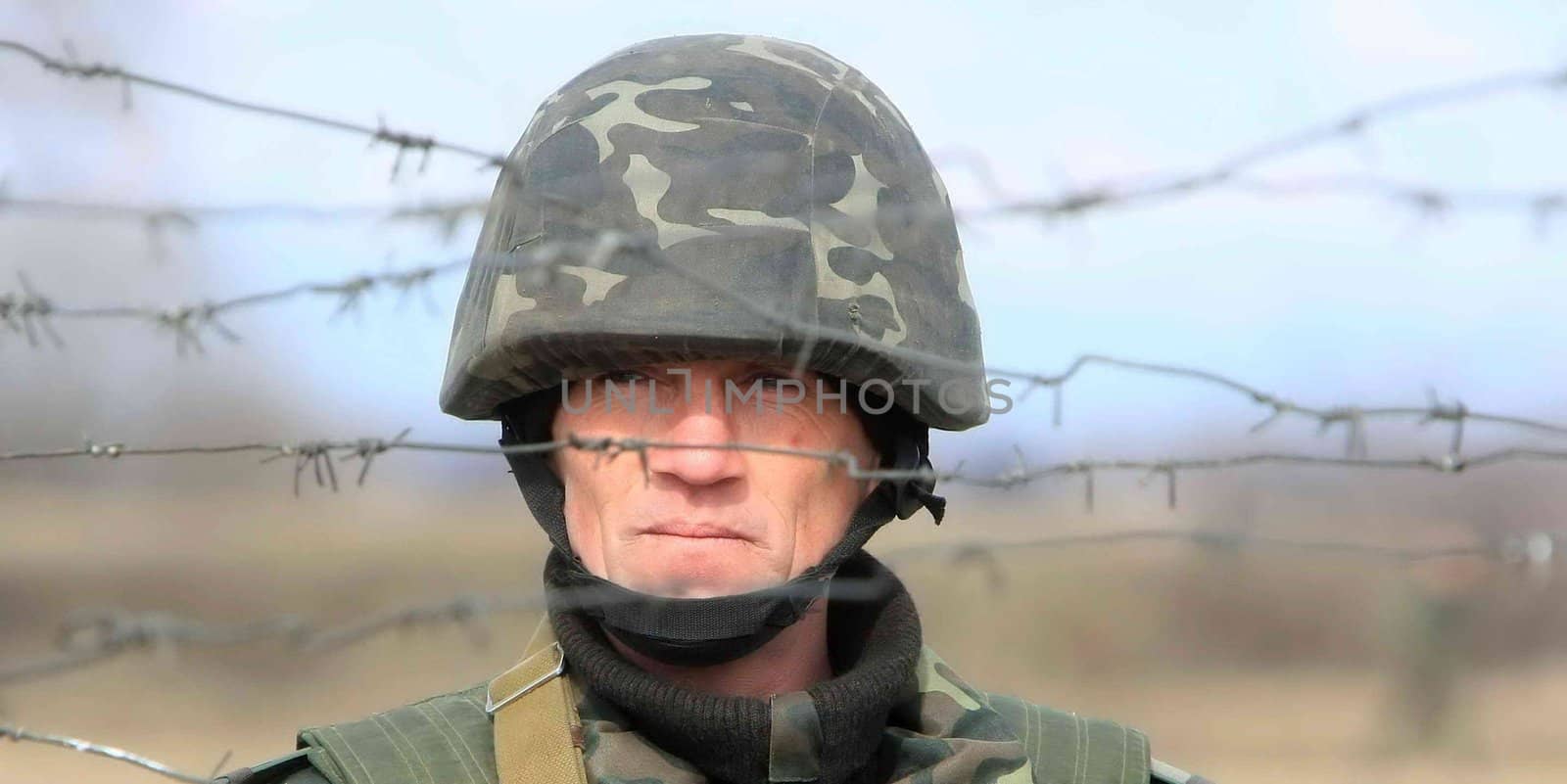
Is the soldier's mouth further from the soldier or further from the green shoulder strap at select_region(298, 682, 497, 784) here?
the green shoulder strap at select_region(298, 682, 497, 784)

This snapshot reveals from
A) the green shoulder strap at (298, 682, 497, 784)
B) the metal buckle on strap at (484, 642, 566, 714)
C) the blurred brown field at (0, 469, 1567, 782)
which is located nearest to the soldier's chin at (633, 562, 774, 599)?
the metal buckle on strap at (484, 642, 566, 714)

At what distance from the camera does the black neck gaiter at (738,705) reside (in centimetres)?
302

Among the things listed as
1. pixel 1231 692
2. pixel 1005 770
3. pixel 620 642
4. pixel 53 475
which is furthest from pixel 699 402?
pixel 53 475

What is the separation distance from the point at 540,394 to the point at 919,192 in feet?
2.74

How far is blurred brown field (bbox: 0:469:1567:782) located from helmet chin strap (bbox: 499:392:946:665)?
36.4ft

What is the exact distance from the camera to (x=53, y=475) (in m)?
22.2

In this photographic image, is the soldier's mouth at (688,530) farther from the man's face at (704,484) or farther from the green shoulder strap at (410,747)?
the green shoulder strap at (410,747)

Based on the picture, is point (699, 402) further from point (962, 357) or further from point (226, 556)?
point (226, 556)

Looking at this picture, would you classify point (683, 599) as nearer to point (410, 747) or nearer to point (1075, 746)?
point (410, 747)

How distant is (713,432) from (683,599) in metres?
0.29

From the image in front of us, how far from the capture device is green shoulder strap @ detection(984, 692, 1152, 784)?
3535 mm

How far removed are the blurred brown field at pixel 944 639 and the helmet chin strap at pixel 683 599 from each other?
11102 mm

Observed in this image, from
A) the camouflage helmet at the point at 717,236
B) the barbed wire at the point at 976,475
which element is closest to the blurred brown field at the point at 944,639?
the camouflage helmet at the point at 717,236

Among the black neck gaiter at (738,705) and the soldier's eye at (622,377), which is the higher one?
the soldier's eye at (622,377)
